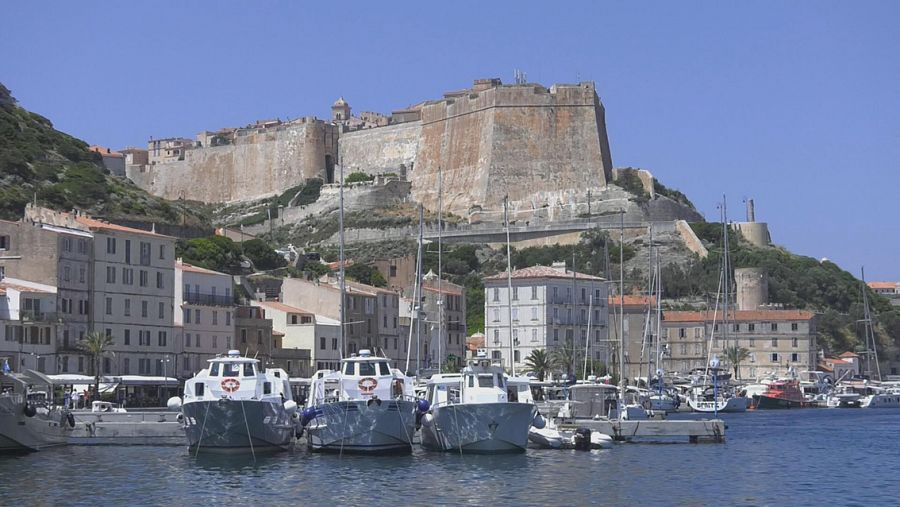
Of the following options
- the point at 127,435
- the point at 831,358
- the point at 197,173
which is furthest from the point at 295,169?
the point at 127,435

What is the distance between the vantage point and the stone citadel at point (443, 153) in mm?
121625

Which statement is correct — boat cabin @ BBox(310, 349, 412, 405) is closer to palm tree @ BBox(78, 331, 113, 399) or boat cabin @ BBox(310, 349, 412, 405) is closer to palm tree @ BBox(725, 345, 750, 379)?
palm tree @ BBox(78, 331, 113, 399)

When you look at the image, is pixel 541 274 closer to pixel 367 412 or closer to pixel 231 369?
pixel 367 412

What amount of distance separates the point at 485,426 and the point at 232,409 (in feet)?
22.0

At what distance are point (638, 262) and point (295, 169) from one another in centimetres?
4042

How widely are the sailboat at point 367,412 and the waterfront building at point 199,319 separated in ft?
66.6

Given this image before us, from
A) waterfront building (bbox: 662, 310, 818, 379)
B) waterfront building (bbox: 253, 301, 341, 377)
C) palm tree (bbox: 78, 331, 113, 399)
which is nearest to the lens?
palm tree (bbox: 78, 331, 113, 399)

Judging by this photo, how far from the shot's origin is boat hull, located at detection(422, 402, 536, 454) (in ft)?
139

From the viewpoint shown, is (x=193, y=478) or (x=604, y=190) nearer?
(x=193, y=478)

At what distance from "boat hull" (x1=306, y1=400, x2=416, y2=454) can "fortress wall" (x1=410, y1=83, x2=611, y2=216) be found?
79.0m

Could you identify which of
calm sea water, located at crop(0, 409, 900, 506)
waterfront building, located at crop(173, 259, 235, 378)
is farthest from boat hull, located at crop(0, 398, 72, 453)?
waterfront building, located at crop(173, 259, 235, 378)

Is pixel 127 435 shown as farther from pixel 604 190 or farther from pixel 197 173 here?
pixel 197 173

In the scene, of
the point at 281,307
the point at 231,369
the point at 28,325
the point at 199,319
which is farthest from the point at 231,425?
the point at 281,307

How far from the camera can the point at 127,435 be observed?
1844 inches
